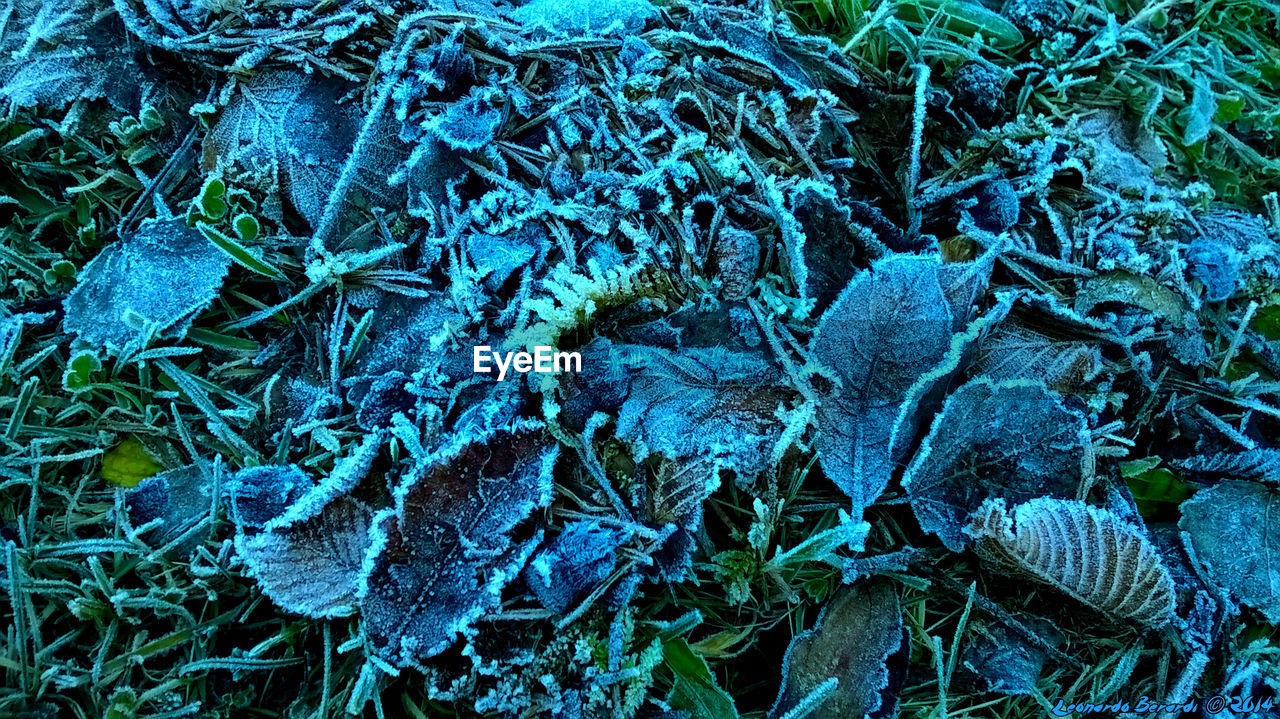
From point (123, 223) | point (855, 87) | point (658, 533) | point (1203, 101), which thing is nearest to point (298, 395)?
point (123, 223)

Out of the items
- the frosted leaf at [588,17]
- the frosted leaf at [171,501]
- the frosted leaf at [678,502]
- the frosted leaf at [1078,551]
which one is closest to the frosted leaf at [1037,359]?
the frosted leaf at [1078,551]

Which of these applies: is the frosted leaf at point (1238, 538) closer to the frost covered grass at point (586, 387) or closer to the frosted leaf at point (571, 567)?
the frost covered grass at point (586, 387)

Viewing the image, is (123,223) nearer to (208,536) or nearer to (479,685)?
(208,536)

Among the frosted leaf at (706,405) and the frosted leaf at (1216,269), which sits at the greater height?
the frosted leaf at (1216,269)

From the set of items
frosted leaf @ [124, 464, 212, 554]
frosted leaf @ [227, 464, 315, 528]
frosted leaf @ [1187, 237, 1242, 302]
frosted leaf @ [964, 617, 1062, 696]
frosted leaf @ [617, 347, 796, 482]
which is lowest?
frosted leaf @ [964, 617, 1062, 696]

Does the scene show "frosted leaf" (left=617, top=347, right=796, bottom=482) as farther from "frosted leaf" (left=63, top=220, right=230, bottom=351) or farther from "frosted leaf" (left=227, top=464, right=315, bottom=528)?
"frosted leaf" (left=63, top=220, right=230, bottom=351)

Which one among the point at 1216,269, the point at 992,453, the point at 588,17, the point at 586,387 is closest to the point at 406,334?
the point at 586,387

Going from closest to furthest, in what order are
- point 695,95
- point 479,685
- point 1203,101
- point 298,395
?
point 479,685, point 298,395, point 695,95, point 1203,101

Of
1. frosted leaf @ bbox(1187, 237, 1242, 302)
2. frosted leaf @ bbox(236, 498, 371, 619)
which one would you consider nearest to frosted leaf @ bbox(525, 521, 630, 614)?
frosted leaf @ bbox(236, 498, 371, 619)
